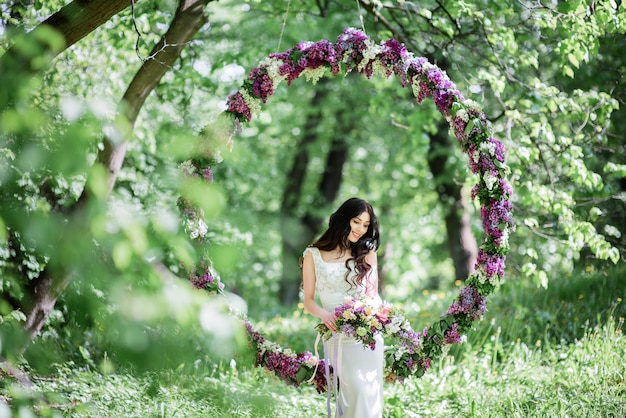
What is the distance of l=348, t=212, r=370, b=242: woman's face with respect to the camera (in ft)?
15.6

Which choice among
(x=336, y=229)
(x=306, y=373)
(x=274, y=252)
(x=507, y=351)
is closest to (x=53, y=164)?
(x=336, y=229)

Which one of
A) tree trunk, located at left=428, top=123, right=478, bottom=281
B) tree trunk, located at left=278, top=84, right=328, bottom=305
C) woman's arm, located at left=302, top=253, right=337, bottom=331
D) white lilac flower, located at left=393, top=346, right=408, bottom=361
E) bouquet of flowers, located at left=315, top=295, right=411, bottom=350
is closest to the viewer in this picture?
bouquet of flowers, located at left=315, top=295, right=411, bottom=350

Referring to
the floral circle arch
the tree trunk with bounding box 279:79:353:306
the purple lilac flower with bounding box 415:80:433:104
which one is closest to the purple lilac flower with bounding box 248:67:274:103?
the floral circle arch

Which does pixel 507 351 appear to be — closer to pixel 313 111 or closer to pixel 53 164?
pixel 53 164

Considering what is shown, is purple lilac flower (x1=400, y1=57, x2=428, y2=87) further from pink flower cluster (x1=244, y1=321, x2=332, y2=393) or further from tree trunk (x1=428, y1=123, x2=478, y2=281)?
tree trunk (x1=428, y1=123, x2=478, y2=281)

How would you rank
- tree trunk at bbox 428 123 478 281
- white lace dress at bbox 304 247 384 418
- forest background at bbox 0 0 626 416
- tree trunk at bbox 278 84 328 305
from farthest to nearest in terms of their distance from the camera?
1. tree trunk at bbox 278 84 328 305
2. tree trunk at bbox 428 123 478 281
3. white lace dress at bbox 304 247 384 418
4. forest background at bbox 0 0 626 416

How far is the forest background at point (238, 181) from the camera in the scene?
122cm

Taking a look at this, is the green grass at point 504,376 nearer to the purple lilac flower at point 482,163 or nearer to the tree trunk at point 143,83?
the tree trunk at point 143,83

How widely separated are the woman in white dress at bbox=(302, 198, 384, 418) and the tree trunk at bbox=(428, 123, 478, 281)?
6.12m

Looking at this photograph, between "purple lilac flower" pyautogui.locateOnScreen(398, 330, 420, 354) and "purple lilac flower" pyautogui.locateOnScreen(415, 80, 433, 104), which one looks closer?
"purple lilac flower" pyautogui.locateOnScreen(398, 330, 420, 354)

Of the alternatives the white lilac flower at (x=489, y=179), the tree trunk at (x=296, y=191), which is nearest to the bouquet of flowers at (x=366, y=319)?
the white lilac flower at (x=489, y=179)

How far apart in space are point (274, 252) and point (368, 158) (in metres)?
3.63

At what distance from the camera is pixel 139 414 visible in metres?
4.98

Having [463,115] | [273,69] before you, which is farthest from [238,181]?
[463,115]
